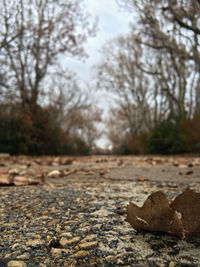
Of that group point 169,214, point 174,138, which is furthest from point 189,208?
point 174,138

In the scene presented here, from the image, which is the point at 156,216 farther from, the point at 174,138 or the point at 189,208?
the point at 174,138

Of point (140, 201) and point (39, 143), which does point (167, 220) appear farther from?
point (39, 143)

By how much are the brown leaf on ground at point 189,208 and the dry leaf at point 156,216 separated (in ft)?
0.07

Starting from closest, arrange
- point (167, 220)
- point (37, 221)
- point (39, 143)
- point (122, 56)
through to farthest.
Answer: point (167, 220) → point (37, 221) → point (39, 143) → point (122, 56)

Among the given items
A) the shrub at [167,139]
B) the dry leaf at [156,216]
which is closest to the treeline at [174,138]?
the shrub at [167,139]

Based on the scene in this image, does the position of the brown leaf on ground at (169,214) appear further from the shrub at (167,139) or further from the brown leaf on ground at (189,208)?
the shrub at (167,139)

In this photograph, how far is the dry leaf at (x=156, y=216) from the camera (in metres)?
0.69

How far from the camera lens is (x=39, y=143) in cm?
1450

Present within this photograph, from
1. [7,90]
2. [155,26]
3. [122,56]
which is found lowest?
[7,90]

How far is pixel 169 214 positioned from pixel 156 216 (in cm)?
A: 4

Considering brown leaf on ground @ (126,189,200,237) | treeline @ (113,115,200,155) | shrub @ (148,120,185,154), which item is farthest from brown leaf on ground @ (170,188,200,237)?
shrub @ (148,120,185,154)

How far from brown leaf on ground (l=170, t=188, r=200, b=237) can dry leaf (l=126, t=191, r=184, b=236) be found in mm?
22

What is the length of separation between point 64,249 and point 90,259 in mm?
104

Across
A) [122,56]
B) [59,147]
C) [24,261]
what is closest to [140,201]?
[24,261]
